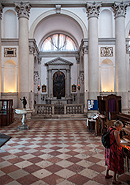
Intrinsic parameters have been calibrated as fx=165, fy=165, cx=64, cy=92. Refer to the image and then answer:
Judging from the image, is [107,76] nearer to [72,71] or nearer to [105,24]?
[105,24]

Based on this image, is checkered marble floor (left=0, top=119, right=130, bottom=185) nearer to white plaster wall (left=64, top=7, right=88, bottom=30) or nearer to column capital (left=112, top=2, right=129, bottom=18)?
white plaster wall (left=64, top=7, right=88, bottom=30)

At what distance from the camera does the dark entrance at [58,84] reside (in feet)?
68.6

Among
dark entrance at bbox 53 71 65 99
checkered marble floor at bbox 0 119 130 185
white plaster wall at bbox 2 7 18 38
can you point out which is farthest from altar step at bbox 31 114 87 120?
dark entrance at bbox 53 71 65 99

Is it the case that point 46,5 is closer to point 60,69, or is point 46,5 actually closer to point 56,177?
point 60,69

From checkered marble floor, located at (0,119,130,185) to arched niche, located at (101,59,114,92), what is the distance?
29.2 feet

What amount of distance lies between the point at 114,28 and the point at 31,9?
7.52 m

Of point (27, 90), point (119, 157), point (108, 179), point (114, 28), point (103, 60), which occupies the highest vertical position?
point (114, 28)

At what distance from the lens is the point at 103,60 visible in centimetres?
1477

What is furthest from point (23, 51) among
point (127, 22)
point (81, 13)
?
point (127, 22)

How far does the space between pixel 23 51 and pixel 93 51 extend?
5.86 metres

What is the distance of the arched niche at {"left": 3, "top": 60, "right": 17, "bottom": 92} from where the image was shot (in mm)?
14773

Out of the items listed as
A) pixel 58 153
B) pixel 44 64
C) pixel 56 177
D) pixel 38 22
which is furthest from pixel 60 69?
pixel 56 177

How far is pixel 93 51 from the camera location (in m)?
13.9

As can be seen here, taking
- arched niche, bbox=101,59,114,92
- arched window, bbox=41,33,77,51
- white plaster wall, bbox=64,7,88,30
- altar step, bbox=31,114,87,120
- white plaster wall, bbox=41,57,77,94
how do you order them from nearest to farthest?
altar step, bbox=31,114,87,120 → white plaster wall, bbox=64,7,88,30 → arched niche, bbox=101,59,114,92 → white plaster wall, bbox=41,57,77,94 → arched window, bbox=41,33,77,51
